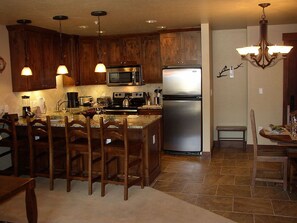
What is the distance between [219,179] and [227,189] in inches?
17.2

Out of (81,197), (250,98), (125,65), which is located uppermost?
(125,65)

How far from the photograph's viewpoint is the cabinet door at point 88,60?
7.33 metres

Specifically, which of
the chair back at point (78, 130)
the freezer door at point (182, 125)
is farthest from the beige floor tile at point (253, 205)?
the freezer door at point (182, 125)

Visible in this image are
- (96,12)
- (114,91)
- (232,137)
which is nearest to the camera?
(96,12)

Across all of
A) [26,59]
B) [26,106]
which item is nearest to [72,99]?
[26,106]

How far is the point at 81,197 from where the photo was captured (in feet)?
14.4

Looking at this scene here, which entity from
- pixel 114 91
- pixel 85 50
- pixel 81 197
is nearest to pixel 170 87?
pixel 114 91

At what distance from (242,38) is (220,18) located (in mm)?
1504

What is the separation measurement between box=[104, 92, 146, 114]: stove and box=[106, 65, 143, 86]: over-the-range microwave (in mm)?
389

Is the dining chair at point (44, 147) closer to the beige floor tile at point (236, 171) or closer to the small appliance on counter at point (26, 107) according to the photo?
the small appliance on counter at point (26, 107)

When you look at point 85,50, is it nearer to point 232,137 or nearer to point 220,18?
point 220,18

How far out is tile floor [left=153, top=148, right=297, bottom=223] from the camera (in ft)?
12.5

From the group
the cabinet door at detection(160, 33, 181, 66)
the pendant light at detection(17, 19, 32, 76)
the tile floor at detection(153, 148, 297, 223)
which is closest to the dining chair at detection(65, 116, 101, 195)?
the tile floor at detection(153, 148, 297, 223)

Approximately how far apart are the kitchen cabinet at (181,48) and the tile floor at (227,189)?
188 centimetres
